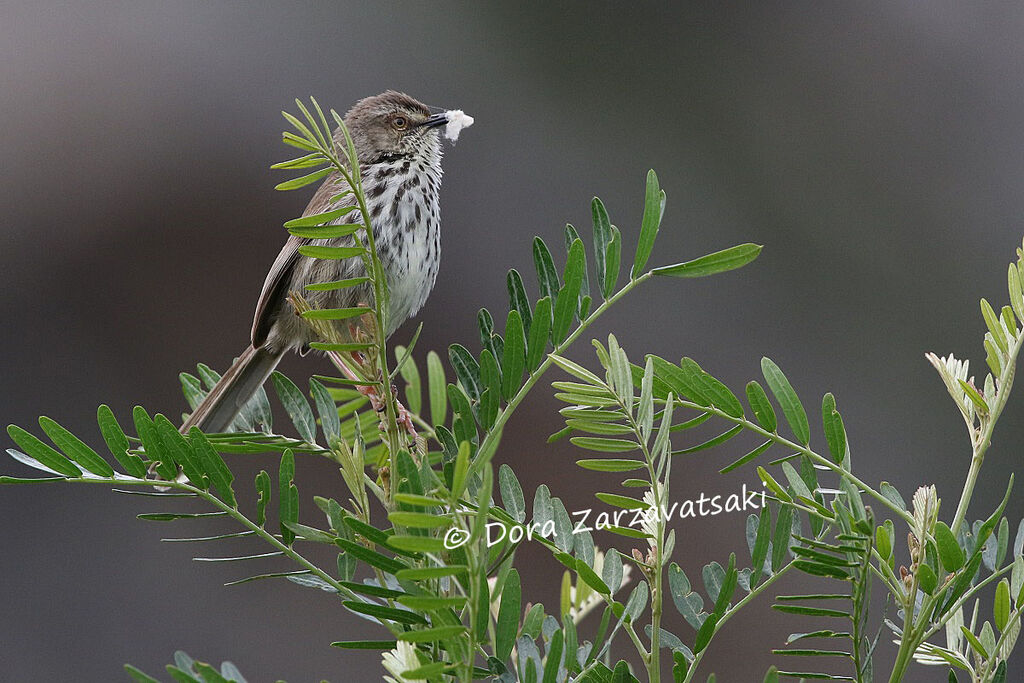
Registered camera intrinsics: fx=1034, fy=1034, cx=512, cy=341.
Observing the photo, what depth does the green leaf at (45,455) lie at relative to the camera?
1087 mm

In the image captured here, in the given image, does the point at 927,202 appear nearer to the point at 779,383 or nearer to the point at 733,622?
the point at 733,622

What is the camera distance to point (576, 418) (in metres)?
1.14

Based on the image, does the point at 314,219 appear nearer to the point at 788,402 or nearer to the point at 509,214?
the point at 788,402

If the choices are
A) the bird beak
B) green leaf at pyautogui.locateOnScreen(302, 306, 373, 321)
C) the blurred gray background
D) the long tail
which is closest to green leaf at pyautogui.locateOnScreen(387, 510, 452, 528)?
green leaf at pyautogui.locateOnScreen(302, 306, 373, 321)

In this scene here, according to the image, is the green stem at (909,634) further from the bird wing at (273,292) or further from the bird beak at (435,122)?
the bird beak at (435,122)

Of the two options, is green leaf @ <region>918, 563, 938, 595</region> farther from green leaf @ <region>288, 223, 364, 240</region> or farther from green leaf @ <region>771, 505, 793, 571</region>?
green leaf @ <region>288, 223, 364, 240</region>

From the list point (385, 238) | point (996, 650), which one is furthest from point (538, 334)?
point (385, 238)

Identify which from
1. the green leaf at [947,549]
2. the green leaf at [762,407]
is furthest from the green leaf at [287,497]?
the green leaf at [947,549]

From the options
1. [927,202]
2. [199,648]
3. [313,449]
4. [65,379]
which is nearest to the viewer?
[313,449]

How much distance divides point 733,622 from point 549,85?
10.8ft

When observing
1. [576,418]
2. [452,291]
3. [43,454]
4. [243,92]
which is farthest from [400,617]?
[243,92]

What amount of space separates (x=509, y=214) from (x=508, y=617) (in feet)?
15.3

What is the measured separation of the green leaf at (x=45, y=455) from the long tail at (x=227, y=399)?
51 centimetres

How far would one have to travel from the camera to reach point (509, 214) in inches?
218
